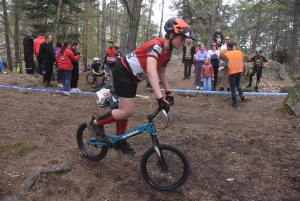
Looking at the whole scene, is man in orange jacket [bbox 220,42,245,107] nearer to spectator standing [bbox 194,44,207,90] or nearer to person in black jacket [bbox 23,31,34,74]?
spectator standing [bbox 194,44,207,90]

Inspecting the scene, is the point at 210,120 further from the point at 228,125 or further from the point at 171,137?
the point at 171,137

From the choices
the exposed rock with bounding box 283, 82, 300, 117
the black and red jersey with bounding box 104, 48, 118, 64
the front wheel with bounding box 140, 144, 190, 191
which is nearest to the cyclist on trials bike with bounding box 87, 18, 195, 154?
the front wheel with bounding box 140, 144, 190, 191

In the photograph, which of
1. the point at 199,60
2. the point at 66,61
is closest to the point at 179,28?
the point at 66,61

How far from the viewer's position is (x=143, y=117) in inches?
291

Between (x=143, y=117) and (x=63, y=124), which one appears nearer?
(x=63, y=124)

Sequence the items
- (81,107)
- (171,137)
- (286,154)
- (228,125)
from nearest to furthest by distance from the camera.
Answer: (286,154), (171,137), (228,125), (81,107)

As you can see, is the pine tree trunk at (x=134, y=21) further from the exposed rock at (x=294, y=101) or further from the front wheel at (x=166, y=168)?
the front wheel at (x=166, y=168)

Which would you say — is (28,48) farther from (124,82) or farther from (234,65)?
(124,82)

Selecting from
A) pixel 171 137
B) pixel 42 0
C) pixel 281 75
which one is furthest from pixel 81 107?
pixel 281 75

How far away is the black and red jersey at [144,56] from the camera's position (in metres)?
3.31

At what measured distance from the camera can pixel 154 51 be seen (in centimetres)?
328

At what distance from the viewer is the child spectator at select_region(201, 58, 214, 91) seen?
1048cm

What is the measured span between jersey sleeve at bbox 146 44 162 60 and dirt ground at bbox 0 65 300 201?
1902mm

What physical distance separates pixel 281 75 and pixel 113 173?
13666 millimetres
